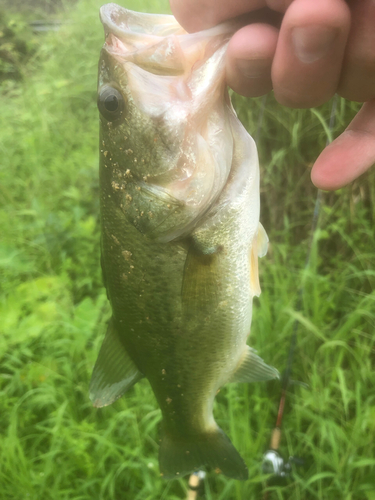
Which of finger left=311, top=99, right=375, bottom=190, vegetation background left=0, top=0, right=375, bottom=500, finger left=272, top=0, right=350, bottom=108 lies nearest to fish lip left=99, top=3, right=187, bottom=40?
finger left=272, top=0, right=350, bottom=108

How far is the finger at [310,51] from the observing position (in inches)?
24.1

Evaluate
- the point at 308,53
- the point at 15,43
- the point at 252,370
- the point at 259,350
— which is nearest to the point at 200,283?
the point at 252,370

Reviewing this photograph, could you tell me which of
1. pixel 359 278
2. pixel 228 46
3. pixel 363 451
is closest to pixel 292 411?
pixel 363 451

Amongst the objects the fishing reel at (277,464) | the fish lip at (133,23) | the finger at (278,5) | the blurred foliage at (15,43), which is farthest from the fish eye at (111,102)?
the blurred foliage at (15,43)

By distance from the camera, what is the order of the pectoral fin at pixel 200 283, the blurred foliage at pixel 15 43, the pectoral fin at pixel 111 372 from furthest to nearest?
the blurred foliage at pixel 15 43, the pectoral fin at pixel 111 372, the pectoral fin at pixel 200 283

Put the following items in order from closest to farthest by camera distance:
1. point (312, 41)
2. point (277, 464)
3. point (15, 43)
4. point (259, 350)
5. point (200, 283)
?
point (312, 41) < point (200, 283) < point (277, 464) < point (259, 350) < point (15, 43)

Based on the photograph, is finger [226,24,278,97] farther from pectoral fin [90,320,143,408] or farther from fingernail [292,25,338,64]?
pectoral fin [90,320,143,408]

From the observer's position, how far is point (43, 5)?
31.7ft

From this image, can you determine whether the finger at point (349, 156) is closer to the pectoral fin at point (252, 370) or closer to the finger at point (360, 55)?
the finger at point (360, 55)

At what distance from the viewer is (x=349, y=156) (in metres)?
0.98

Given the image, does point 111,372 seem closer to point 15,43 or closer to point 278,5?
point 278,5

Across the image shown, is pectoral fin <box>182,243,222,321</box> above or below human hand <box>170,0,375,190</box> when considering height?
below

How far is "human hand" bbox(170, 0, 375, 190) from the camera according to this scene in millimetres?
630

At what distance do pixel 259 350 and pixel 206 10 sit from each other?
1806 mm
